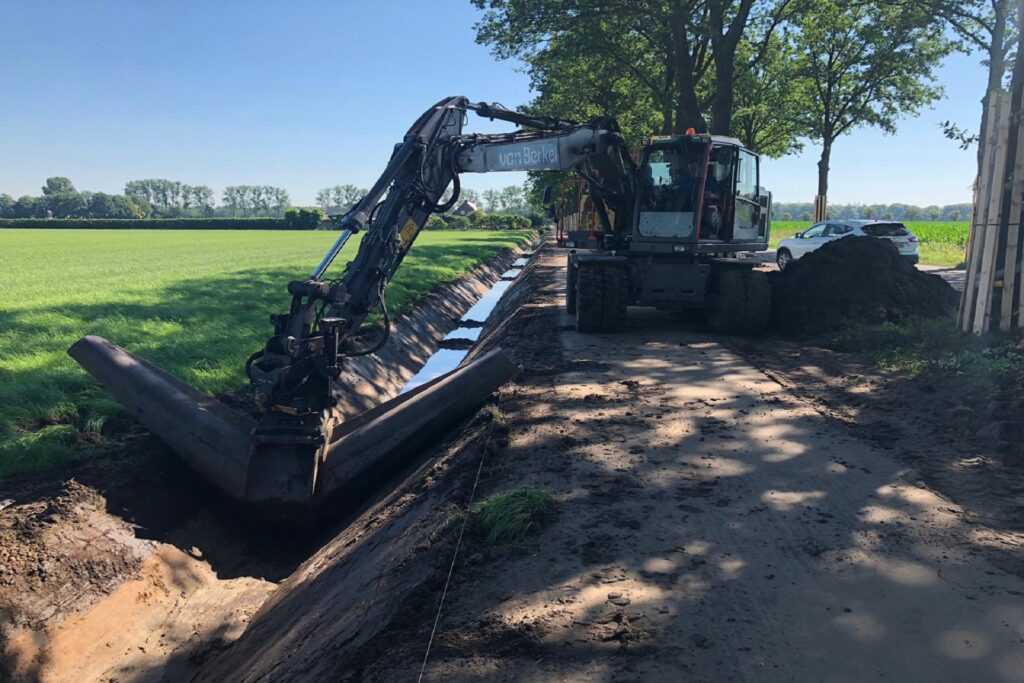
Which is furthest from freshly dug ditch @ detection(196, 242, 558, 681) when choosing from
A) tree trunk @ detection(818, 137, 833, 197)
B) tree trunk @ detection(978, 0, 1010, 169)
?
tree trunk @ detection(818, 137, 833, 197)

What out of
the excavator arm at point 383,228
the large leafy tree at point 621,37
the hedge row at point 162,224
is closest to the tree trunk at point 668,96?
the large leafy tree at point 621,37

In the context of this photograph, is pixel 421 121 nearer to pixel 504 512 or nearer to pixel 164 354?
pixel 164 354

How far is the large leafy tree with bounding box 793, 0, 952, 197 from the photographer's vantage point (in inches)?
1103

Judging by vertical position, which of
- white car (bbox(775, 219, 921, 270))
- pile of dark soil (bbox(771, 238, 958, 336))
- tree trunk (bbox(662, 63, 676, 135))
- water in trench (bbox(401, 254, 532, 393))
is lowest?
water in trench (bbox(401, 254, 532, 393))

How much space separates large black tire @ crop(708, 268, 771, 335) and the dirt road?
15.4 feet

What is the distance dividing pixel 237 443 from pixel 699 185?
7.47m

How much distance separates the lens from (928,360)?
805 centimetres

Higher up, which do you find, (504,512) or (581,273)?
(581,273)

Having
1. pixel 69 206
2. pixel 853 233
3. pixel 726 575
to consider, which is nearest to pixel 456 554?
pixel 726 575

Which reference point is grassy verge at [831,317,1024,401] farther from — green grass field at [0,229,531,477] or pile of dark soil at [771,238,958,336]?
green grass field at [0,229,531,477]

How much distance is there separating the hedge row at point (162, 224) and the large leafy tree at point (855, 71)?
65.6 m

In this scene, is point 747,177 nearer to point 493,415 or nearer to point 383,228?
point 383,228

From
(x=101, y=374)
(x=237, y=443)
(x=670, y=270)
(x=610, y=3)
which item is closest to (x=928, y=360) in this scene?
(x=670, y=270)

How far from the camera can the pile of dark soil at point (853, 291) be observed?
418 inches
